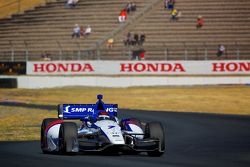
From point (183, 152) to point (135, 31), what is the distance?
4621cm

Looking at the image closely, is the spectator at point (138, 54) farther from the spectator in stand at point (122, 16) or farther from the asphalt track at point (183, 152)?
the asphalt track at point (183, 152)

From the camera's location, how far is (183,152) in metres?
19.0

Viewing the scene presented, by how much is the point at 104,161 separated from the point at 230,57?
45.2m

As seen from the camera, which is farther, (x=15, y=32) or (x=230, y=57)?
(x=15, y=32)

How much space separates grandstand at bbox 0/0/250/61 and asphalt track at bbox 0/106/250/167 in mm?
31591

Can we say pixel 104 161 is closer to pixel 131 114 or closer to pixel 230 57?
pixel 131 114

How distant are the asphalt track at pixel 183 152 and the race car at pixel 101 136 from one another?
0.24 meters

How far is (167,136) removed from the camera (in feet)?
79.7

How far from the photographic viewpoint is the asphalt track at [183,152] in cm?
1603

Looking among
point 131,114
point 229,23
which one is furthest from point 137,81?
point 131,114

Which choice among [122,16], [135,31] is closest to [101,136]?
[135,31]

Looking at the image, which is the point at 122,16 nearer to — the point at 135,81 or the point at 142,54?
the point at 142,54

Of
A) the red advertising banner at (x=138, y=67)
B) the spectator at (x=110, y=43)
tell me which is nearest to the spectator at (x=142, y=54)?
the red advertising banner at (x=138, y=67)

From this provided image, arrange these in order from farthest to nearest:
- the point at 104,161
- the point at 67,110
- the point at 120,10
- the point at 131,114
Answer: the point at 120,10
the point at 131,114
the point at 67,110
the point at 104,161
